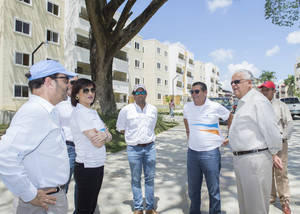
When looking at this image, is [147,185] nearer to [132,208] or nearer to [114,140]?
[132,208]

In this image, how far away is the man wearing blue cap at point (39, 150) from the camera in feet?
5.07

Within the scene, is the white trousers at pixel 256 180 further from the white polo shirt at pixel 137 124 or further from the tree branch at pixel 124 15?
the tree branch at pixel 124 15

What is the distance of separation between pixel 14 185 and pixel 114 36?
9.63 meters

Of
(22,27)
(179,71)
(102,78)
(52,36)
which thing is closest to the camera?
(102,78)

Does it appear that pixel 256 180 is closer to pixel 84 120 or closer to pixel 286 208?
pixel 286 208

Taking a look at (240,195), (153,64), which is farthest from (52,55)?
(153,64)

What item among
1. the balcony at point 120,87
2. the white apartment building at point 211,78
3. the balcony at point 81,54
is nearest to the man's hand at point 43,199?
the balcony at point 81,54

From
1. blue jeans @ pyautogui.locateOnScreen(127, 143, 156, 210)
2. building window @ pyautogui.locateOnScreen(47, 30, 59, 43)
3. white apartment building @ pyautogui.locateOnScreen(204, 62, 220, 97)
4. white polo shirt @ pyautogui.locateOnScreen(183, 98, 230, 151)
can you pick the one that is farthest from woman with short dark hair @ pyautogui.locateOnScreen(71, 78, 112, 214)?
white apartment building @ pyautogui.locateOnScreen(204, 62, 220, 97)

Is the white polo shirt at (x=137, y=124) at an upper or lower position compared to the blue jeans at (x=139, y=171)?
upper

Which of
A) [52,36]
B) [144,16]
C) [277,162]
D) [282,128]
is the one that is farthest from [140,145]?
[52,36]

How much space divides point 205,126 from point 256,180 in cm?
111

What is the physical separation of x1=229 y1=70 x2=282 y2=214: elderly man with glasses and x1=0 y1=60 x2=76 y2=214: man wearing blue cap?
1889 millimetres

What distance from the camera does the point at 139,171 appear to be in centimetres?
380

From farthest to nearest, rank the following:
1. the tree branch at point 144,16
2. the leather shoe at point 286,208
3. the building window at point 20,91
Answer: the building window at point 20,91, the tree branch at point 144,16, the leather shoe at point 286,208
